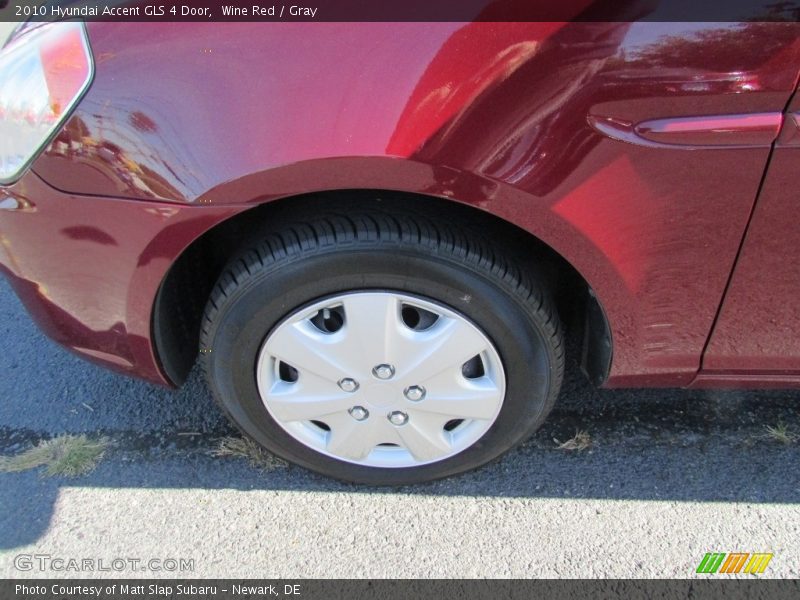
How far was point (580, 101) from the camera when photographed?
4.37 feet

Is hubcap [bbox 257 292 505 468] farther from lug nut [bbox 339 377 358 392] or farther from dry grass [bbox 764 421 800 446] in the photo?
dry grass [bbox 764 421 800 446]

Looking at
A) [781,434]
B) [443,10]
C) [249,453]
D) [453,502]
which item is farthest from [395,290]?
[781,434]

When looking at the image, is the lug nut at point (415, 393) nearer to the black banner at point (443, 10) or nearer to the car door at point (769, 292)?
the car door at point (769, 292)

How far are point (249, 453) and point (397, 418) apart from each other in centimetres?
54

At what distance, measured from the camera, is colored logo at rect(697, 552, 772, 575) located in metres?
1.77

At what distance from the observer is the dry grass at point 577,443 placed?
2.09 meters

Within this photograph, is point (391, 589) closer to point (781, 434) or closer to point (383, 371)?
point (383, 371)

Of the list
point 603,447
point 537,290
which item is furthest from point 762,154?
point 603,447

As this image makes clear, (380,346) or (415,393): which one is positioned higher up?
(380,346)

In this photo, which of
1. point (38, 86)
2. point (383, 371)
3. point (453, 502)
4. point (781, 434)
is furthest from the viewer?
point (781, 434)

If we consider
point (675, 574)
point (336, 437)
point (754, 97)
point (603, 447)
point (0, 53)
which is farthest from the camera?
point (603, 447)

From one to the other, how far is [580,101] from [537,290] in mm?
483

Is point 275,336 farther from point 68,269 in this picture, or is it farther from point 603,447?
point 603,447

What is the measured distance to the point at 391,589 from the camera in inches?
69.2
